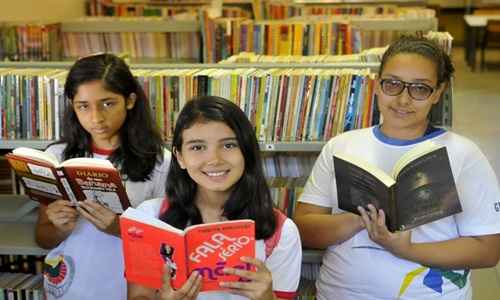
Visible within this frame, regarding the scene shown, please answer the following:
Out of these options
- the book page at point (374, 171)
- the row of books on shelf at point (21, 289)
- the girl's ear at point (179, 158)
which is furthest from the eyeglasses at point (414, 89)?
the row of books on shelf at point (21, 289)

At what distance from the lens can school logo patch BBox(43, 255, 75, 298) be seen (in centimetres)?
206

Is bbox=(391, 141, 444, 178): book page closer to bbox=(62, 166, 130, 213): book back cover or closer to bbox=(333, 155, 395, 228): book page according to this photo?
bbox=(333, 155, 395, 228): book page

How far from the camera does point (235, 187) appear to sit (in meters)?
1.64

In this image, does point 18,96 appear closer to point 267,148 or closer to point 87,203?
point 87,203

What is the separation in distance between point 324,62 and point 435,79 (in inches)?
43.0

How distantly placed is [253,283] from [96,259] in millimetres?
745

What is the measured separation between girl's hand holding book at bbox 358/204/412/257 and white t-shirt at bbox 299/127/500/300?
71mm

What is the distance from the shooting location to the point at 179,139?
5.40 ft

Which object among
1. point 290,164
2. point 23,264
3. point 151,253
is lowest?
point 23,264

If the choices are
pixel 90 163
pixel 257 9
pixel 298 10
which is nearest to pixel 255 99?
pixel 90 163

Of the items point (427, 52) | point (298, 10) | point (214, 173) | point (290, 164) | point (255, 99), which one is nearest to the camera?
point (214, 173)

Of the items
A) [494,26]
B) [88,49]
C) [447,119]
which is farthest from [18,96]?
[494,26]

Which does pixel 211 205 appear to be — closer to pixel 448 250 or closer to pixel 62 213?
pixel 62 213

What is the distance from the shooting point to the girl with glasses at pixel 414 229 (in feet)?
5.82
